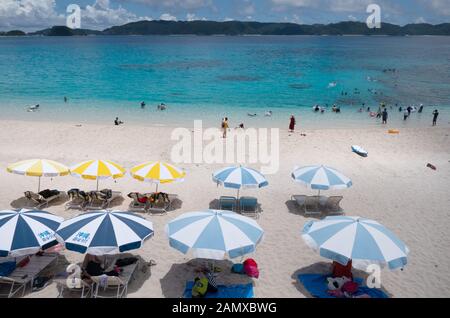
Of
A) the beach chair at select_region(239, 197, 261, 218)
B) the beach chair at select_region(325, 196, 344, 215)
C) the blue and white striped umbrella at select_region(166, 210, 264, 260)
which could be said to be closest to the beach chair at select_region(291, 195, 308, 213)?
the beach chair at select_region(325, 196, 344, 215)

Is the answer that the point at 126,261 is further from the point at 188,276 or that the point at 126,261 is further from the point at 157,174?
the point at 157,174

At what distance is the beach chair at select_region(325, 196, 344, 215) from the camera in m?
12.9

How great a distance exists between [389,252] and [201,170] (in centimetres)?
1003

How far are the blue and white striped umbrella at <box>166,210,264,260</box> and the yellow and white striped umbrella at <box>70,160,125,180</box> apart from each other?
15.1ft

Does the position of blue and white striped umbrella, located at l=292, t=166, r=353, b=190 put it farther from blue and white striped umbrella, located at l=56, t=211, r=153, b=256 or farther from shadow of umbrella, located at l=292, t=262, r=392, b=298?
blue and white striped umbrella, located at l=56, t=211, r=153, b=256

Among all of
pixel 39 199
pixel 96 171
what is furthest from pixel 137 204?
pixel 39 199

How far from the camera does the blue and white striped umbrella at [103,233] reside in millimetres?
7738

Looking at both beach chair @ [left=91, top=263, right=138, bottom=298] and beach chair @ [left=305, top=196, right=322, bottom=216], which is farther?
beach chair @ [left=305, top=196, right=322, bottom=216]

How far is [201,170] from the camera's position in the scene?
54.5ft

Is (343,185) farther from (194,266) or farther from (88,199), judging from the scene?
(88,199)

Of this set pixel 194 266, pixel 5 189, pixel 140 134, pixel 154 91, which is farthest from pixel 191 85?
pixel 194 266

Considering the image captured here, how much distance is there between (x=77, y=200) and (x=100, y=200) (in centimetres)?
79

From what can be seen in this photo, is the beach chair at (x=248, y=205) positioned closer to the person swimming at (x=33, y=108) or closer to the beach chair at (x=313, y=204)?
the beach chair at (x=313, y=204)

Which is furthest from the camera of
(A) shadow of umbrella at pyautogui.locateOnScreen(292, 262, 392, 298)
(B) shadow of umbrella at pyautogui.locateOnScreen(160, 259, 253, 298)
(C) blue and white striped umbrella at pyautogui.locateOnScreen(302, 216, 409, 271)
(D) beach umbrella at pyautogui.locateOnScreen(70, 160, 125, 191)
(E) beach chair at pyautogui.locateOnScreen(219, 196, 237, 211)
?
(E) beach chair at pyautogui.locateOnScreen(219, 196, 237, 211)
